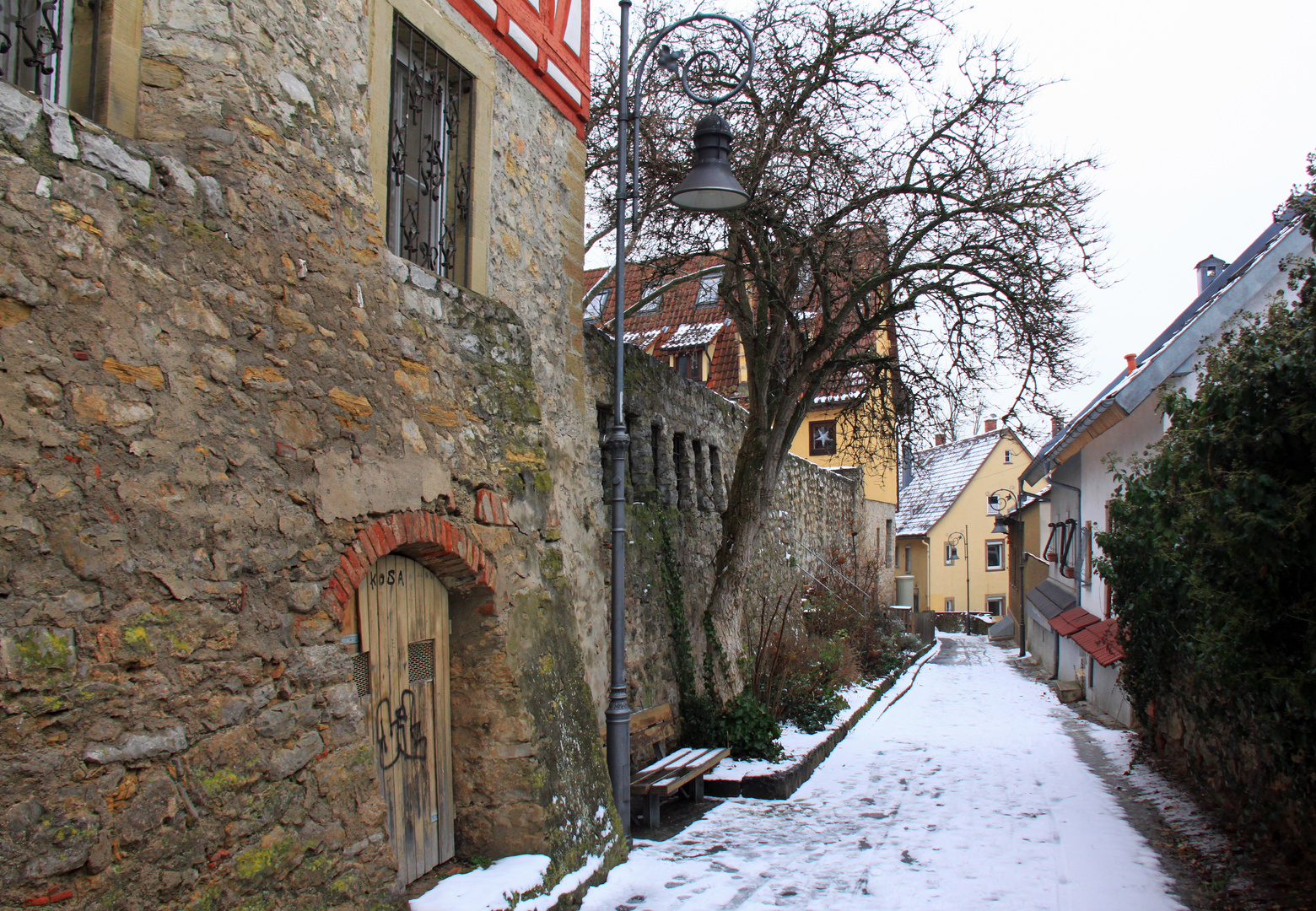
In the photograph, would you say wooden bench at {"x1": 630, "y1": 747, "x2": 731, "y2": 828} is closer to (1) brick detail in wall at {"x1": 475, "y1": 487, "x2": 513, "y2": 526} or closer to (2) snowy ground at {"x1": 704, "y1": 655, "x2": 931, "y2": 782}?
(2) snowy ground at {"x1": 704, "y1": 655, "x2": 931, "y2": 782}

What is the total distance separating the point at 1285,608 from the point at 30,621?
497 cm

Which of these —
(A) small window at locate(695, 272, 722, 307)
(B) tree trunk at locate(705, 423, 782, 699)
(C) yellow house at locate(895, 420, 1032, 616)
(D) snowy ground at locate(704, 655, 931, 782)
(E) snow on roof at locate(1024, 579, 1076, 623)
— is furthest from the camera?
(C) yellow house at locate(895, 420, 1032, 616)

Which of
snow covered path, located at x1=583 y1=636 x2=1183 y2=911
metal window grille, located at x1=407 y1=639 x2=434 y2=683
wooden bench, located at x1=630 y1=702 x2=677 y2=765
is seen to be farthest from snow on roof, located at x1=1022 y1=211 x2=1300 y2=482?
wooden bench, located at x1=630 y1=702 x2=677 y2=765

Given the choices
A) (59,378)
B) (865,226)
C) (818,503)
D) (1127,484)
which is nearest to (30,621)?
(59,378)

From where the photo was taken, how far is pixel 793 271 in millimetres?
9242

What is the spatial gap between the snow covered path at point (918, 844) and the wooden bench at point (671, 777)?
28 cm

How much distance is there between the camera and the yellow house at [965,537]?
35656 millimetres

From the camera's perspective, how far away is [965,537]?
117 feet

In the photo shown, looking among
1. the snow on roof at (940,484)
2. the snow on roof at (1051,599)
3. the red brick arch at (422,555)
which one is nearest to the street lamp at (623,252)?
the red brick arch at (422,555)

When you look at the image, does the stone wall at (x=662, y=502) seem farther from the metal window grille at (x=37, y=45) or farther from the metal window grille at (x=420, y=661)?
the metal window grille at (x=37, y=45)

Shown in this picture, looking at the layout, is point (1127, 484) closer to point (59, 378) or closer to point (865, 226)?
point (865, 226)

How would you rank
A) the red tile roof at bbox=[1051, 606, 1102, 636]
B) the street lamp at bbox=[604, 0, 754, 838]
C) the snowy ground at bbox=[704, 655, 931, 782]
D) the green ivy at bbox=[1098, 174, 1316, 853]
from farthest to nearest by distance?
the red tile roof at bbox=[1051, 606, 1102, 636] → the snowy ground at bbox=[704, 655, 931, 782] → the street lamp at bbox=[604, 0, 754, 838] → the green ivy at bbox=[1098, 174, 1316, 853]

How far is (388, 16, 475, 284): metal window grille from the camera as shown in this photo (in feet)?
16.4

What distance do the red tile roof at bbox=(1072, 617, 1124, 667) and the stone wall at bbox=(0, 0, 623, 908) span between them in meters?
6.60
